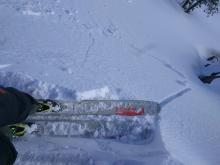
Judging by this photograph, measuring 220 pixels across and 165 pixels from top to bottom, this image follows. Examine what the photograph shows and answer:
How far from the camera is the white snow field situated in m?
4.42

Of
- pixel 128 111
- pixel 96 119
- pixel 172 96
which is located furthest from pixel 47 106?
pixel 172 96

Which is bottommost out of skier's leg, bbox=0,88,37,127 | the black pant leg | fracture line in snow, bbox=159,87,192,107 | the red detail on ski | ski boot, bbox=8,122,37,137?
the black pant leg

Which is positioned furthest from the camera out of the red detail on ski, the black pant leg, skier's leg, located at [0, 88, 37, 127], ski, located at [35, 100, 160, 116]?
the red detail on ski

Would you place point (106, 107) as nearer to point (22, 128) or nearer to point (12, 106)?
point (22, 128)

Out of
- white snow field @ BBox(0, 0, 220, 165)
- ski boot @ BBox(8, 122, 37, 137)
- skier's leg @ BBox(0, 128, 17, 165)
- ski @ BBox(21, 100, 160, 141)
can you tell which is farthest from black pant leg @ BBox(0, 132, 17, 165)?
ski @ BBox(21, 100, 160, 141)

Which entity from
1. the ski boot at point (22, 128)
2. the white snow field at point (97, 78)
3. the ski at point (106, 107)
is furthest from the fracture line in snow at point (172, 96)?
the ski boot at point (22, 128)

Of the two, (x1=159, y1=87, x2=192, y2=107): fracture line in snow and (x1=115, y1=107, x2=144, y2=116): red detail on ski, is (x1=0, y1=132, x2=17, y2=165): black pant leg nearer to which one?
(x1=115, y1=107, x2=144, y2=116): red detail on ski

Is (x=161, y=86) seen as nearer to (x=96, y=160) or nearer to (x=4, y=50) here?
(x=96, y=160)

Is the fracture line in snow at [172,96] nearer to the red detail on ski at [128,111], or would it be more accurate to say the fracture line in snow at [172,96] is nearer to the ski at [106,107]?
the ski at [106,107]

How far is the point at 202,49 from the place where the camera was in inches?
535

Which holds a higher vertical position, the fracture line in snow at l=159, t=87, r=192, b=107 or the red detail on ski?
the fracture line in snow at l=159, t=87, r=192, b=107

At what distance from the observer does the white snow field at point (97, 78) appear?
4422 mm

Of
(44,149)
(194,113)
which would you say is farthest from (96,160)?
(194,113)

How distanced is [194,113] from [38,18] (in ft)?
11.1
